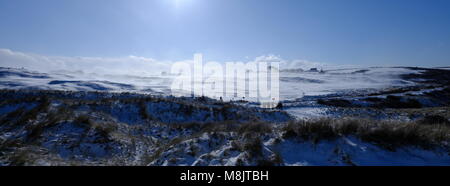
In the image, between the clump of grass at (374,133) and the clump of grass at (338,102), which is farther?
the clump of grass at (338,102)

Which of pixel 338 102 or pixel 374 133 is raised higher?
pixel 374 133

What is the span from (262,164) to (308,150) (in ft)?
5.65

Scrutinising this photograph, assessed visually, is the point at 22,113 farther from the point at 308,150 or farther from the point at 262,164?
the point at 308,150

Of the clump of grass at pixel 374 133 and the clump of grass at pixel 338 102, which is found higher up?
the clump of grass at pixel 374 133

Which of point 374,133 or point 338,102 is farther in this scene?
point 338,102

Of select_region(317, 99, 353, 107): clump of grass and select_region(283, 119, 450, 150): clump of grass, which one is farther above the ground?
select_region(283, 119, 450, 150): clump of grass

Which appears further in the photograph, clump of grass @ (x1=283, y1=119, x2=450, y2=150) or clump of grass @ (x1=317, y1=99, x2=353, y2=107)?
clump of grass @ (x1=317, y1=99, x2=353, y2=107)
